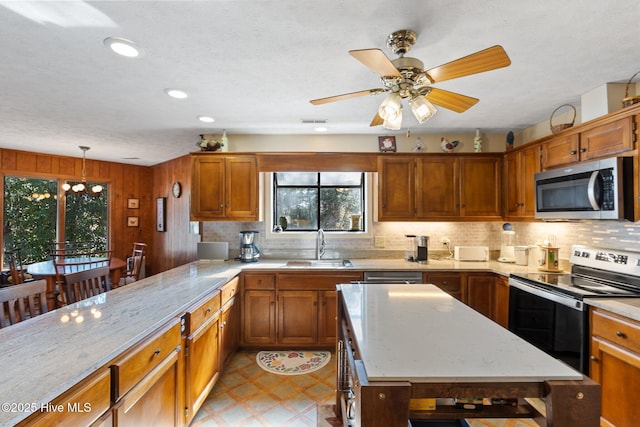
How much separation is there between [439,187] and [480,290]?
1.22 meters

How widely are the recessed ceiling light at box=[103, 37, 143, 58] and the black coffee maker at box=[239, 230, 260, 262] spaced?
2.17 m

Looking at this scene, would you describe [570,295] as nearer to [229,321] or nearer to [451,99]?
[451,99]

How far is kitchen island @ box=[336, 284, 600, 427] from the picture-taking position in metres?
0.87

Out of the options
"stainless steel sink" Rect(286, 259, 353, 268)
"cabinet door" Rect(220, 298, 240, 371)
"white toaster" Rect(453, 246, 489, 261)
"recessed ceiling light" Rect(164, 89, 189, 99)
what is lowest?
"cabinet door" Rect(220, 298, 240, 371)

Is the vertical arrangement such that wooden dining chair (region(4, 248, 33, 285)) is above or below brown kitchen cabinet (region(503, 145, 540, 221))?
below

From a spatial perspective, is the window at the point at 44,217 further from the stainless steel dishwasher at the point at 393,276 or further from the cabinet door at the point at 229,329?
the stainless steel dishwasher at the point at 393,276

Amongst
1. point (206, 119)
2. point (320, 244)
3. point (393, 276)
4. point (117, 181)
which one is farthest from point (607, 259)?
point (117, 181)

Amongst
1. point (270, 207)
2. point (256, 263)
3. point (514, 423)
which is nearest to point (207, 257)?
point (256, 263)

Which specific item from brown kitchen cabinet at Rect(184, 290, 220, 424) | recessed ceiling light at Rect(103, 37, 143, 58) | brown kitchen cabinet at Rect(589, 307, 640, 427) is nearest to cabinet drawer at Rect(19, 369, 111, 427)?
brown kitchen cabinet at Rect(184, 290, 220, 424)

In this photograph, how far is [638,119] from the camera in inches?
78.7

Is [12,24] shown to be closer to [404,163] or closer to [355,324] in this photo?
[355,324]

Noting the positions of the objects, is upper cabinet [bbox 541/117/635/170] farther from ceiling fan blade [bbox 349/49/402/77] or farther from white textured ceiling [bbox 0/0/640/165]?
ceiling fan blade [bbox 349/49/402/77]

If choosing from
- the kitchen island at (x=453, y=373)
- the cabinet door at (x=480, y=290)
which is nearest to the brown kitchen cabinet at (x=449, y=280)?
the cabinet door at (x=480, y=290)

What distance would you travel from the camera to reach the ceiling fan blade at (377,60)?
1240 mm
